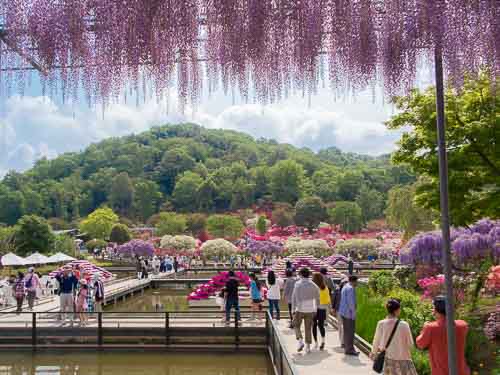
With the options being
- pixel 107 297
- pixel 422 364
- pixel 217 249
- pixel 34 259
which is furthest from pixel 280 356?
pixel 217 249

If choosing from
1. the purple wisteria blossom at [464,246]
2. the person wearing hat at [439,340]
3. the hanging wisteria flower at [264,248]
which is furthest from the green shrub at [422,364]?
the hanging wisteria flower at [264,248]

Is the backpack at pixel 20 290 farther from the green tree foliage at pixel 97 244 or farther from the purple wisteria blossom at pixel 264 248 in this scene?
the green tree foliage at pixel 97 244

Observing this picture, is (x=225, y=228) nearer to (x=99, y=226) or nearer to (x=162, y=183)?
(x=99, y=226)

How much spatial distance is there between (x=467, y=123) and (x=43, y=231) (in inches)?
1523

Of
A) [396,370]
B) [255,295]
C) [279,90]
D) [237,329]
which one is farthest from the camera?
[255,295]

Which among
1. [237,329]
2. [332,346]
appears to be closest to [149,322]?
[237,329]

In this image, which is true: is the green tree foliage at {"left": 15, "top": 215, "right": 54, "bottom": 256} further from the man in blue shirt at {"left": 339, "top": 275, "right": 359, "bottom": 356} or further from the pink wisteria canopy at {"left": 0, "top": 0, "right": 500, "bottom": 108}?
the pink wisteria canopy at {"left": 0, "top": 0, "right": 500, "bottom": 108}

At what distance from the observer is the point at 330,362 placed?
331 inches

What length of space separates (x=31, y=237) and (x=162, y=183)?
→ 274 feet

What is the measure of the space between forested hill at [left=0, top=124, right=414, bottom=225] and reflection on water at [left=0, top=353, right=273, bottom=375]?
82289mm

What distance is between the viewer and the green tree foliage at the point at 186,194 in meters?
112

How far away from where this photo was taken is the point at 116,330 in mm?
12359

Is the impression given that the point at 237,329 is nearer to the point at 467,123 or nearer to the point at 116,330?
the point at 116,330

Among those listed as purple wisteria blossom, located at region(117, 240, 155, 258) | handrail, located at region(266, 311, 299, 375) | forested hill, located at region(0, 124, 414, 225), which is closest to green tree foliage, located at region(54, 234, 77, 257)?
purple wisteria blossom, located at region(117, 240, 155, 258)
